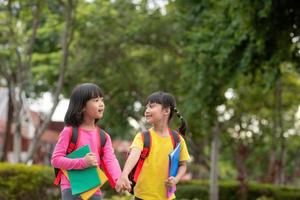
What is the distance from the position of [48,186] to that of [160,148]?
757 centimetres

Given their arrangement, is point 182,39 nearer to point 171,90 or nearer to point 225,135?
point 171,90

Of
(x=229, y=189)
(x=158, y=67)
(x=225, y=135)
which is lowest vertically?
(x=229, y=189)

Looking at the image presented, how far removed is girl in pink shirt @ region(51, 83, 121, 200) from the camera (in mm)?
5002

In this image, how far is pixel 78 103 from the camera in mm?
5105

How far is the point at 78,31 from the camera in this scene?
2119cm

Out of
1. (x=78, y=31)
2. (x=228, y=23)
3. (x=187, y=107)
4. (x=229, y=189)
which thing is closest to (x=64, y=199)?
(x=228, y=23)

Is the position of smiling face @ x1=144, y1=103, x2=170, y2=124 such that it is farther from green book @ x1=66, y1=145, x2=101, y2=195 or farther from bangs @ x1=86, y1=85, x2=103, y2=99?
green book @ x1=66, y1=145, x2=101, y2=195

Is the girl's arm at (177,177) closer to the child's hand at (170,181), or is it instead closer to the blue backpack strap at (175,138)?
the child's hand at (170,181)

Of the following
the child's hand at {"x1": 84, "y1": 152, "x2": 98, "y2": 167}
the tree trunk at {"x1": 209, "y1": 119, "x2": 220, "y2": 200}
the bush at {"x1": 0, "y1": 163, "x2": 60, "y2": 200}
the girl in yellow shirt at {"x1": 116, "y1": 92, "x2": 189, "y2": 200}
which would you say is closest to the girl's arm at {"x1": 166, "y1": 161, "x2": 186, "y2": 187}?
the girl in yellow shirt at {"x1": 116, "y1": 92, "x2": 189, "y2": 200}

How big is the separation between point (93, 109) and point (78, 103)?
0.40ft

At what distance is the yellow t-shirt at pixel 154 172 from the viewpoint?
5.30 metres

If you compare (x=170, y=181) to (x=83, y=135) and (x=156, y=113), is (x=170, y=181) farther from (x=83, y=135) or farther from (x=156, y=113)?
(x=83, y=135)

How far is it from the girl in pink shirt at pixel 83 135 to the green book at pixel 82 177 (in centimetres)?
5

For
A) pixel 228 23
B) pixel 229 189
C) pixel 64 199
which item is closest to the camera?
pixel 64 199
